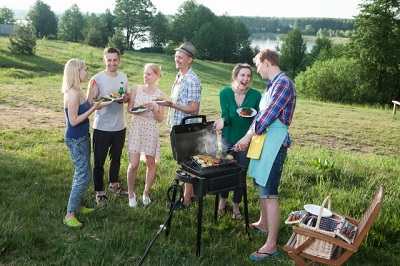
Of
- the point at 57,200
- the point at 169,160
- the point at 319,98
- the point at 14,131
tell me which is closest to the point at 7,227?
the point at 57,200

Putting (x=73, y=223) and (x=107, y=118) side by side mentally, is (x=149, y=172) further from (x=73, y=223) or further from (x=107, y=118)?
(x=73, y=223)

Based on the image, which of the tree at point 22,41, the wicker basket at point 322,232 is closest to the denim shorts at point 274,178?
the wicker basket at point 322,232

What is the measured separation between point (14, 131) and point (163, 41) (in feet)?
186

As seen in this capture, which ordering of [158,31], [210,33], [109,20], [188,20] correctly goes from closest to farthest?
1. [109,20]
2. [210,33]
3. [158,31]
4. [188,20]

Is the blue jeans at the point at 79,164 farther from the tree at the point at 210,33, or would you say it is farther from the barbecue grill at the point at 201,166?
the tree at the point at 210,33

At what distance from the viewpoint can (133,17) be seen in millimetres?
62906

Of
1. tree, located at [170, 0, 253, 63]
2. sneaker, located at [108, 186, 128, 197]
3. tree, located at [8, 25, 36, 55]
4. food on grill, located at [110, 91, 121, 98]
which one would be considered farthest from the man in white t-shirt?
tree, located at [170, 0, 253, 63]

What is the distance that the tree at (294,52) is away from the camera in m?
61.9

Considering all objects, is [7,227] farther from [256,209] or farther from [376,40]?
[376,40]

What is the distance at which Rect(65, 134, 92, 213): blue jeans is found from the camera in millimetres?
4359

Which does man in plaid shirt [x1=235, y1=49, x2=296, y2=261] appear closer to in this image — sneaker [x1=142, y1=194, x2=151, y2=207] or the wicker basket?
the wicker basket

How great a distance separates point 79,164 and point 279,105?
7.23 feet

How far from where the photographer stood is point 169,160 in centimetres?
728

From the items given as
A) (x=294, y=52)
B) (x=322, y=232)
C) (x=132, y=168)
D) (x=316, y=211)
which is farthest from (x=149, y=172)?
(x=294, y=52)
